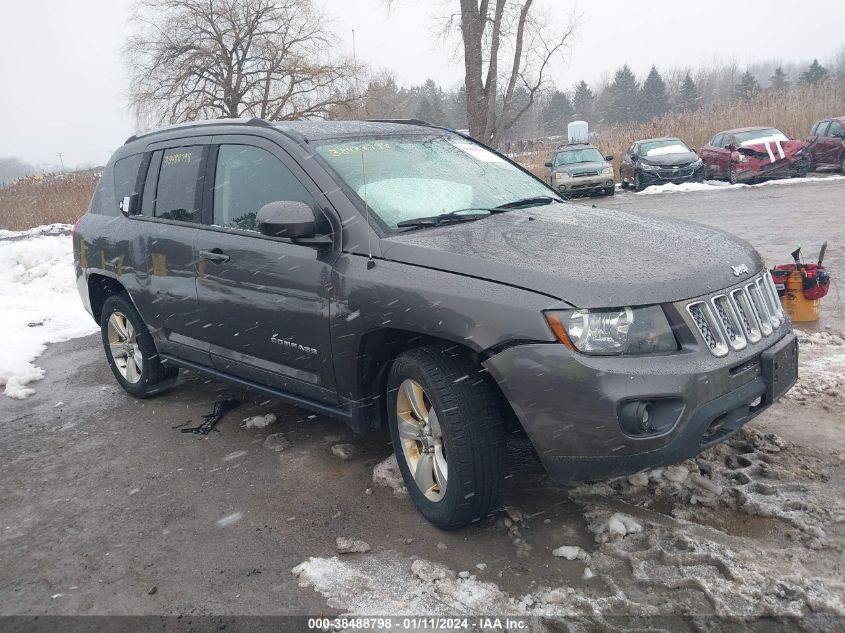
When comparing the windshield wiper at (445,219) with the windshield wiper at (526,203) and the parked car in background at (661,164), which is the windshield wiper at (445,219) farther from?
the parked car in background at (661,164)

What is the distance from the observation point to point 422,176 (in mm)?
3955

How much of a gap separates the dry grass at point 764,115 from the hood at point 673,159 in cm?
422

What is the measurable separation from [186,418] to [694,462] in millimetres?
3381

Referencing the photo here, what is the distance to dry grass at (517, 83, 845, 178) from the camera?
24688 mm

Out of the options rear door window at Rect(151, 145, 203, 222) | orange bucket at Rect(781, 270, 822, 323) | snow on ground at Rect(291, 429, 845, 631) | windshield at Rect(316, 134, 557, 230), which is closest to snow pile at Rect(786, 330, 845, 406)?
orange bucket at Rect(781, 270, 822, 323)

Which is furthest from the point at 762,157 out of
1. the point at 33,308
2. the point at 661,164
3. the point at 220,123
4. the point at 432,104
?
the point at 432,104

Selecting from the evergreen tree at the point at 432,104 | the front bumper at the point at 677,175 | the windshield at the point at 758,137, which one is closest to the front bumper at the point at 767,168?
the windshield at the point at 758,137

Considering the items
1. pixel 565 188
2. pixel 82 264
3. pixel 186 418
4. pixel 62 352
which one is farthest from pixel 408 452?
pixel 565 188

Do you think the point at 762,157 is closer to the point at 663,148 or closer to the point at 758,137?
the point at 758,137

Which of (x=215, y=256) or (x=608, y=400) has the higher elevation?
(x=215, y=256)

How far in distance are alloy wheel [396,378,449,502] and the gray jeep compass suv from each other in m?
0.01

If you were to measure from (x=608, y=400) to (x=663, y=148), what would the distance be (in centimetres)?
2004

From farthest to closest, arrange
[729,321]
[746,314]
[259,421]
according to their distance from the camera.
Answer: [259,421] → [746,314] → [729,321]

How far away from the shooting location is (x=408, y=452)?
3434mm
